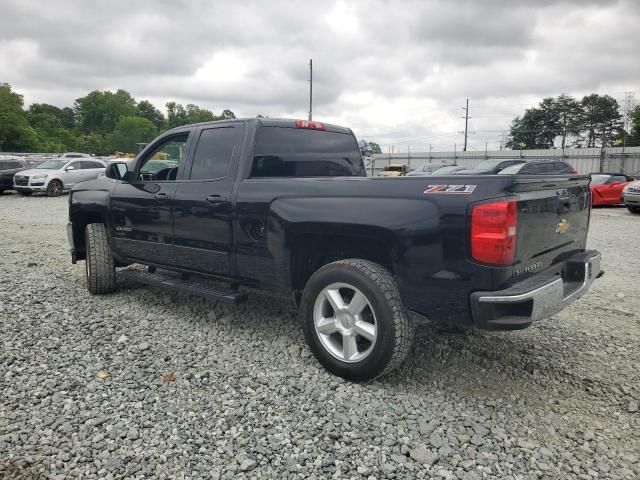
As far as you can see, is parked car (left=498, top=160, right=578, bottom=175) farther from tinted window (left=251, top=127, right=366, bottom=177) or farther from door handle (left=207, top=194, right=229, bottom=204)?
door handle (left=207, top=194, right=229, bottom=204)

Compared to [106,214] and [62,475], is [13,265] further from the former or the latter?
[62,475]

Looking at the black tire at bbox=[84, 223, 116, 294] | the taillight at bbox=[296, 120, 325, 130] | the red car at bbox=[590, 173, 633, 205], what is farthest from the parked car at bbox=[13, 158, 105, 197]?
the red car at bbox=[590, 173, 633, 205]

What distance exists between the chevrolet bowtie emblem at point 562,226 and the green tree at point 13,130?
86.7m

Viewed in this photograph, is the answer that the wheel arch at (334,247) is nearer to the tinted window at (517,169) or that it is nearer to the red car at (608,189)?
the tinted window at (517,169)

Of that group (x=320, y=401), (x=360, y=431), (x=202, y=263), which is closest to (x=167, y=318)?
(x=202, y=263)

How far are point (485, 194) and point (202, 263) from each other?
8.43ft

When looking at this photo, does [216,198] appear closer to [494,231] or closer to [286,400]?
[286,400]

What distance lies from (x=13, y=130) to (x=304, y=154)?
8618cm

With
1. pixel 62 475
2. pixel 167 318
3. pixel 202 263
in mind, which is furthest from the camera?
pixel 167 318

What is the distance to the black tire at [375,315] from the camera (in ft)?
10.2

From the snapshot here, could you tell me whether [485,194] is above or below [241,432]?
above

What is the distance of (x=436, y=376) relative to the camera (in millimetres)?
3539

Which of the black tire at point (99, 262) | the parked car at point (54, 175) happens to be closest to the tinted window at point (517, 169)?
the black tire at point (99, 262)

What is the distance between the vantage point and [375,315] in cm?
317
